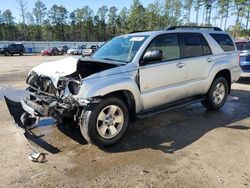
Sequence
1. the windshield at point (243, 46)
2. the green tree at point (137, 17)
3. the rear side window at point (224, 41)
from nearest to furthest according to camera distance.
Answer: the rear side window at point (224, 41) → the windshield at point (243, 46) → the green tree at point (137, 17)

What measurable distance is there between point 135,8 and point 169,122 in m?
63.0

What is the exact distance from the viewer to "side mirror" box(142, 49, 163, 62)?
15.2ft

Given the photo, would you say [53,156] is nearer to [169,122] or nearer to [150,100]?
[150,100]

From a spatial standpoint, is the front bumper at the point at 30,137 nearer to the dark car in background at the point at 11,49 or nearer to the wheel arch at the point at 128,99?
the wheel arch at the point at 128,99

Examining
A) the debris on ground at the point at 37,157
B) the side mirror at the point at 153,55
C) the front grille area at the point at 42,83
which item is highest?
the side mirror at the point at 153,55

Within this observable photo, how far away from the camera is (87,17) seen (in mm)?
89750

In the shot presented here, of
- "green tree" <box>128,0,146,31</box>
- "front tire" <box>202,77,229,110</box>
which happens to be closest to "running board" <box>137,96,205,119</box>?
"front tire" <box>202,77,229,110</box>

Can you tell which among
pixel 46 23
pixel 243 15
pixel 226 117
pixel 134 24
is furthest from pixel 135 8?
pixel 226 117

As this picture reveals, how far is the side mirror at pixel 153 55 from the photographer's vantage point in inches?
183

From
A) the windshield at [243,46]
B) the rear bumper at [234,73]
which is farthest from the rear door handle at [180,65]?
the windshield at [243,46]

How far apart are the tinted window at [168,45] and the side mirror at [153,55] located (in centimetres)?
25

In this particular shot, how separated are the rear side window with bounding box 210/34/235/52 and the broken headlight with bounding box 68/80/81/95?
3805mm

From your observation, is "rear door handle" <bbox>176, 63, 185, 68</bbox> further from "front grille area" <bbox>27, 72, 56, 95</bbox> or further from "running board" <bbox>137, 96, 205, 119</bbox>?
"front grille area" <bbox>27, 72, 56, 95</bbox>

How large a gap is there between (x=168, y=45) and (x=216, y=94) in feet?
6.86
